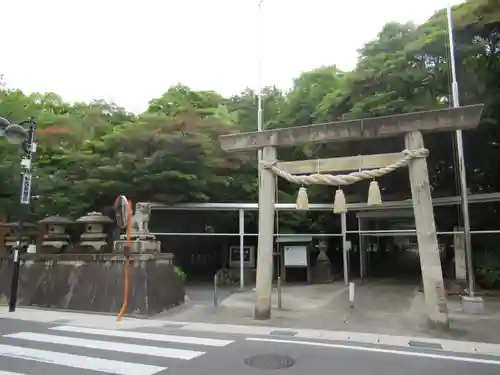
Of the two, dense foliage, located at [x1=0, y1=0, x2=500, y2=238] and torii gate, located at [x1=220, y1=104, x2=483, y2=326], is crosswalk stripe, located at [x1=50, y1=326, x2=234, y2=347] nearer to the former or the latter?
torii gate, located at [x1=220, y1=104, x2=483, y2=326]

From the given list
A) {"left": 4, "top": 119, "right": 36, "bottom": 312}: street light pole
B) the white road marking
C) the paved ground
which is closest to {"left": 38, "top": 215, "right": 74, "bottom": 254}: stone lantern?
{"left": 4, "top": 119, "right": 36, "bottom": 312}: street light pole

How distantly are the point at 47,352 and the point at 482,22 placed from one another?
53.8ft

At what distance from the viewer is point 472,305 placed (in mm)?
11922

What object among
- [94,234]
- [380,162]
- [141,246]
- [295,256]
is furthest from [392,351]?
[94,234]

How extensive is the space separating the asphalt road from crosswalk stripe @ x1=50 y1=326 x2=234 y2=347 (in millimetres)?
21

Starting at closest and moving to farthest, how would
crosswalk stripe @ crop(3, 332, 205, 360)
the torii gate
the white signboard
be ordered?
crosswalk stripe @ crop(3, 332, 205, 360) → the torii gate → the white signboard

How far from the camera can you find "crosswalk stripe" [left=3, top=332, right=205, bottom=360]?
728 centimetres

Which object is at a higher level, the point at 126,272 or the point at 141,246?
the point at 141,246

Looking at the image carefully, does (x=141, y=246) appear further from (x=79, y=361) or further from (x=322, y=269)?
(x=322, y=269)

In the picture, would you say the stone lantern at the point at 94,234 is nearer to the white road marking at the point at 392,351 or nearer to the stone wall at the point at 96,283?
the stone wall at the point at 96,283

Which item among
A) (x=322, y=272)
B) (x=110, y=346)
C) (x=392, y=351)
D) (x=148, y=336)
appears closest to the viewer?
(x=392, y=351)

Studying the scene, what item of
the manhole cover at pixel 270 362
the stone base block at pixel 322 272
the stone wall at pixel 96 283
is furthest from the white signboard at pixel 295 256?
the manhole cover at pixel 270 362

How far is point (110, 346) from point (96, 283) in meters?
5.38

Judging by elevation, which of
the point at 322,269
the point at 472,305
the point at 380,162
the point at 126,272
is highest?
the point at 380,162
